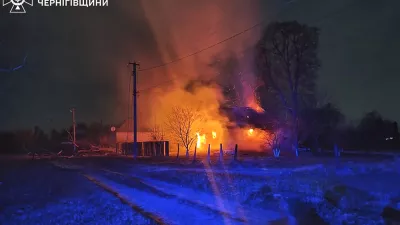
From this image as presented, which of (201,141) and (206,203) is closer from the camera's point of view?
(206,203)

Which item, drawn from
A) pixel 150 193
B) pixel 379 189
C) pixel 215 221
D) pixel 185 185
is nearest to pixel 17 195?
pixel 150 193

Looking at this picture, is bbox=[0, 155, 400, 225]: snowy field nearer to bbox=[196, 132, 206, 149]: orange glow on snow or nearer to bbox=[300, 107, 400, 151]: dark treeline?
bbox=[300, 107, 400, 151]: dark treeline

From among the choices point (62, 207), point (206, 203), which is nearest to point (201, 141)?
point (206, 203)

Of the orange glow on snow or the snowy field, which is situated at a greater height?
the orange glow on snow

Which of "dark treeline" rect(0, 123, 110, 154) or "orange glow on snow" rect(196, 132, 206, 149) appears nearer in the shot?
"orange glow on snow" rect(196, 132, 206, 149)

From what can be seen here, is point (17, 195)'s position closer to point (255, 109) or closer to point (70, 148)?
point (255, 109)

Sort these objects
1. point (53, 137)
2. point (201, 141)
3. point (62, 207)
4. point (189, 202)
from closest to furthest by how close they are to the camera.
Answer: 1. point (62, 207)
2. point (189, 202)
3. point (201, 141)
4. point (53, 137)

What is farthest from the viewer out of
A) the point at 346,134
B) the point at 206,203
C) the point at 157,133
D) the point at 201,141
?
the point at 157,133

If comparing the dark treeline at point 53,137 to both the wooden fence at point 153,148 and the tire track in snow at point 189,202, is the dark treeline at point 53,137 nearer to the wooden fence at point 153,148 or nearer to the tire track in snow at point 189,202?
the wooden fence at point 153,148

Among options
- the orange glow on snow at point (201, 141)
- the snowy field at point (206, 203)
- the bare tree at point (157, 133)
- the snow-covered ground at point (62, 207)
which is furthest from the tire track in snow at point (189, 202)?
the bare tree at point (157, 133)

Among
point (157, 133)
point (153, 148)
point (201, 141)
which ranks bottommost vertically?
point (153, 148)

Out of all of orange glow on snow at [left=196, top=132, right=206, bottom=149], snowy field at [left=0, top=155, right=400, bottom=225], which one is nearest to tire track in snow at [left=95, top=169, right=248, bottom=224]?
snowy field at [left=0, top=155, right=400, bottom=225]

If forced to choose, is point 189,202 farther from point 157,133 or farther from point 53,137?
point 53,137

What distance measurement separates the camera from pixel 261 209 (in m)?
11.0
